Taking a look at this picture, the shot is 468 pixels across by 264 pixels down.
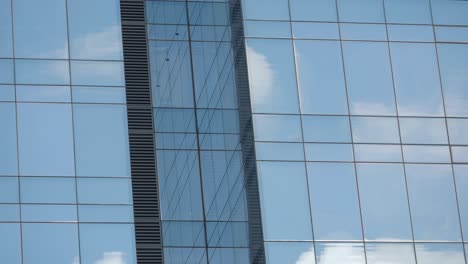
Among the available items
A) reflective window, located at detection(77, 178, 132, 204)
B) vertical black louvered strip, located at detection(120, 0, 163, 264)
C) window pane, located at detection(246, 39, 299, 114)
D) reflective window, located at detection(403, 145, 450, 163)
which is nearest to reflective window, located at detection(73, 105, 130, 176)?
reflective window, located at detection(77, 178, 132, 204)

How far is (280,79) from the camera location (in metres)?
53.4

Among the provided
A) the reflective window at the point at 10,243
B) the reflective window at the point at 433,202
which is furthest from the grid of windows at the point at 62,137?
the reflective window at the point at 433,202

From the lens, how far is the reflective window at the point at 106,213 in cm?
6106

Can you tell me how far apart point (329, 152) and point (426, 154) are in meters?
3.87

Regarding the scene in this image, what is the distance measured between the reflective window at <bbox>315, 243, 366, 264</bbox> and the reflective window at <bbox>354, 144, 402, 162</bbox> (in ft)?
11.7

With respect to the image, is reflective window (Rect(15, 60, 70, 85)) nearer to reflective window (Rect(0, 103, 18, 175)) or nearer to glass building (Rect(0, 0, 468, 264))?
glass building (Rect(0, 0, 468, 264))

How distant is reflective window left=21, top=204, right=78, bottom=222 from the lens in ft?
196

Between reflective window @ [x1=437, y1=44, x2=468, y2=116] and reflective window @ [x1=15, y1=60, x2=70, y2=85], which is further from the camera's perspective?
reflective window @ [x1=15, y1=60, x2=70, y2=85]

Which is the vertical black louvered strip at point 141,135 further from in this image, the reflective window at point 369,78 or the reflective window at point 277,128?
the reflective window at point 369,78

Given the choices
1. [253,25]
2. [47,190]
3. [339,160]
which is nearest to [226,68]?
[253,25]

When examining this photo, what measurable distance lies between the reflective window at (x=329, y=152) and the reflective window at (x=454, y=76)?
15.2 feet

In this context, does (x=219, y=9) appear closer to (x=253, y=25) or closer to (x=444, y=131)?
(x=253, y=25)

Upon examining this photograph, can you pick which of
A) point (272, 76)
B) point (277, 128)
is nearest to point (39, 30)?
point (272, 76)

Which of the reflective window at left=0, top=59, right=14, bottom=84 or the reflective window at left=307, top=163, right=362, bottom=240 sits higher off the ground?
the reflective window at left=0, top=59, right=14, bottom=84
